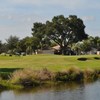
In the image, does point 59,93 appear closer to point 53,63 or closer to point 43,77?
point 43,77

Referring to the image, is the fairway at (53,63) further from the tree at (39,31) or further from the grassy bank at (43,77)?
the tree at (39,31)

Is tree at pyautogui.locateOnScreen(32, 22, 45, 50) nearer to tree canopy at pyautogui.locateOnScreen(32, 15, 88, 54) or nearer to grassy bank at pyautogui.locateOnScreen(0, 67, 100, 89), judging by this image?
tree canopy at pyautogui.locateOnScreen(32, 15, 88, 54)

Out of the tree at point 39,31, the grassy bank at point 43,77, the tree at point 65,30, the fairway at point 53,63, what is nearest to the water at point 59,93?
the grassy bank at point 43,77

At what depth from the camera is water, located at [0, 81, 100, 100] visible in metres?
46.6

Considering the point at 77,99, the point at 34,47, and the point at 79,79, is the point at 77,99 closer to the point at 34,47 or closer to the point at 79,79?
the point at 79,79

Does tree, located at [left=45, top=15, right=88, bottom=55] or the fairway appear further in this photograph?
tree, located at [left=45, top=15, right=88, bottom=55]

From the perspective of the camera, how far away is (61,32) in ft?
589

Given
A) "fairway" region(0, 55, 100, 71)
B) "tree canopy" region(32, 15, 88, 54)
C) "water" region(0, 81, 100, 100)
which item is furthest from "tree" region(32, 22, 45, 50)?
"water" region(0, 81, 100, 100)

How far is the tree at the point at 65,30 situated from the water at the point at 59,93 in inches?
4700

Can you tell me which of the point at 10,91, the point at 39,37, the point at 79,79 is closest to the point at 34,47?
the point at 39,37

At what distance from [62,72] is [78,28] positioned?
114048 millimetres

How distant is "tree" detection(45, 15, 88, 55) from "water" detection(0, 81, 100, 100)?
11937 cm

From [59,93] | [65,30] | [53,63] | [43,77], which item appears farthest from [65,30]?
[59,93]

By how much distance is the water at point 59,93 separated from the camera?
1834 inches
